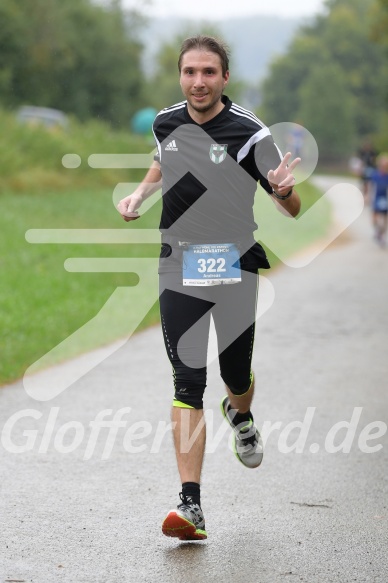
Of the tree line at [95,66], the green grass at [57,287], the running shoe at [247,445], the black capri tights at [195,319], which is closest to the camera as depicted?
the black capri tights at [195,319]

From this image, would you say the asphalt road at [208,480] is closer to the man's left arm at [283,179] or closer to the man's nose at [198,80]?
the man's left arm at [283,179]

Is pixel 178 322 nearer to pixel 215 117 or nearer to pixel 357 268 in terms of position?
pixel 215 117

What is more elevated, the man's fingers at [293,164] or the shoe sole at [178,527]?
the man's fingers at [293,164]

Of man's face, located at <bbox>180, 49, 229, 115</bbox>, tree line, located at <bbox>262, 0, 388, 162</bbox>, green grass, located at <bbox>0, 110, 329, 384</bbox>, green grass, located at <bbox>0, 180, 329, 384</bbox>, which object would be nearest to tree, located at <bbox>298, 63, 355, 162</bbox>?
tree line, located at <bbox>262, 0, 388, 162</bbox>

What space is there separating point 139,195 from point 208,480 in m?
1.58

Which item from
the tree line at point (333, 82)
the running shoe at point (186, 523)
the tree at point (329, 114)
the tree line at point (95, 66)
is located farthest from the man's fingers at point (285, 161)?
the tree at point (329, 114)

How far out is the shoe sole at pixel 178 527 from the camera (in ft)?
15.8

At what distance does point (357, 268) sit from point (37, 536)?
1542cm

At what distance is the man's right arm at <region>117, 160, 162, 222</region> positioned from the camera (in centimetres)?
535

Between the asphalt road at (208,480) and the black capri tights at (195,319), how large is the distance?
620 mm

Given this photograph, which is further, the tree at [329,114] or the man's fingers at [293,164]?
the tree at [329,114]

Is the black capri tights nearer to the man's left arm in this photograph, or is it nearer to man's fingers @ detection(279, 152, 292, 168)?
the man's left arm

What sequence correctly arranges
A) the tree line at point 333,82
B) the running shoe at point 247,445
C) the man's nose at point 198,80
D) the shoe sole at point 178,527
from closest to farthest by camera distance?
the shoe sole at point 178,527 → the man's nose at point 198,80 → the running shoe at point 247,445 → the tree line at point 333,82

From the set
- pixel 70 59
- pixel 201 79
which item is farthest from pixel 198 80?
pixel 70 59
